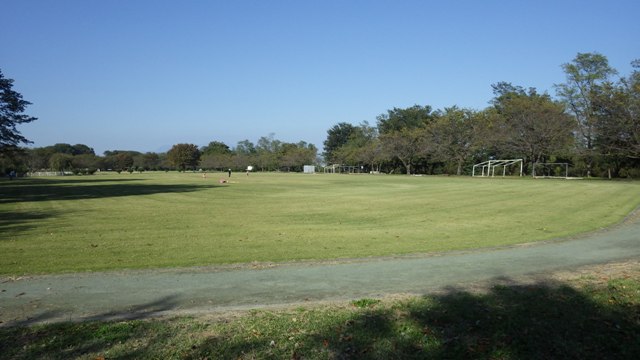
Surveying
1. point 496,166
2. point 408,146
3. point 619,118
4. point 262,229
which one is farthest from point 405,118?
point 262,229

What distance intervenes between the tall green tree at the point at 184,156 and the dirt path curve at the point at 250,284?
6649 inches

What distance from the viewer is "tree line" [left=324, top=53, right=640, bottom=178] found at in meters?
55.0

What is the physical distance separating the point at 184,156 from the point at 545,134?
444 feet

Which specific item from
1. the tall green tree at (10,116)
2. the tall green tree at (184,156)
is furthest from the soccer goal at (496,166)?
the tall green tree at (184,156)

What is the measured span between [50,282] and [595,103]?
6431 cm

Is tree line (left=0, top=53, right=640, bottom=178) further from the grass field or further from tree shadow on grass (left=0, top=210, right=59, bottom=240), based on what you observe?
the grass field

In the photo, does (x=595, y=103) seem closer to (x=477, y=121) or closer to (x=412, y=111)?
(x=477, y=121)

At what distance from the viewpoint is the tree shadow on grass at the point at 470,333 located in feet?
16.8

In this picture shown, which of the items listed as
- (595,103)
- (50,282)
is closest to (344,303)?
(50,282)

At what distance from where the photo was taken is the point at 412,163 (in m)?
101

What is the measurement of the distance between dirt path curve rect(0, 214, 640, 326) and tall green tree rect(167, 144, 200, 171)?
168881 millimetres

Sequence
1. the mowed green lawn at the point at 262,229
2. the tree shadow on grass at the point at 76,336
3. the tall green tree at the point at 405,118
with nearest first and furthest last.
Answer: the tree shadow on grass at the point at 76,336 < the mowed green lawn at the point at 262,229 < the tall green tree at the point at 405,118

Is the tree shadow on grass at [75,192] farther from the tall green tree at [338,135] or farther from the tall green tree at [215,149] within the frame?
the tall green tree at [215,149]

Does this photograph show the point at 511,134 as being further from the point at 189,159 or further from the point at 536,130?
the point at 189,159
